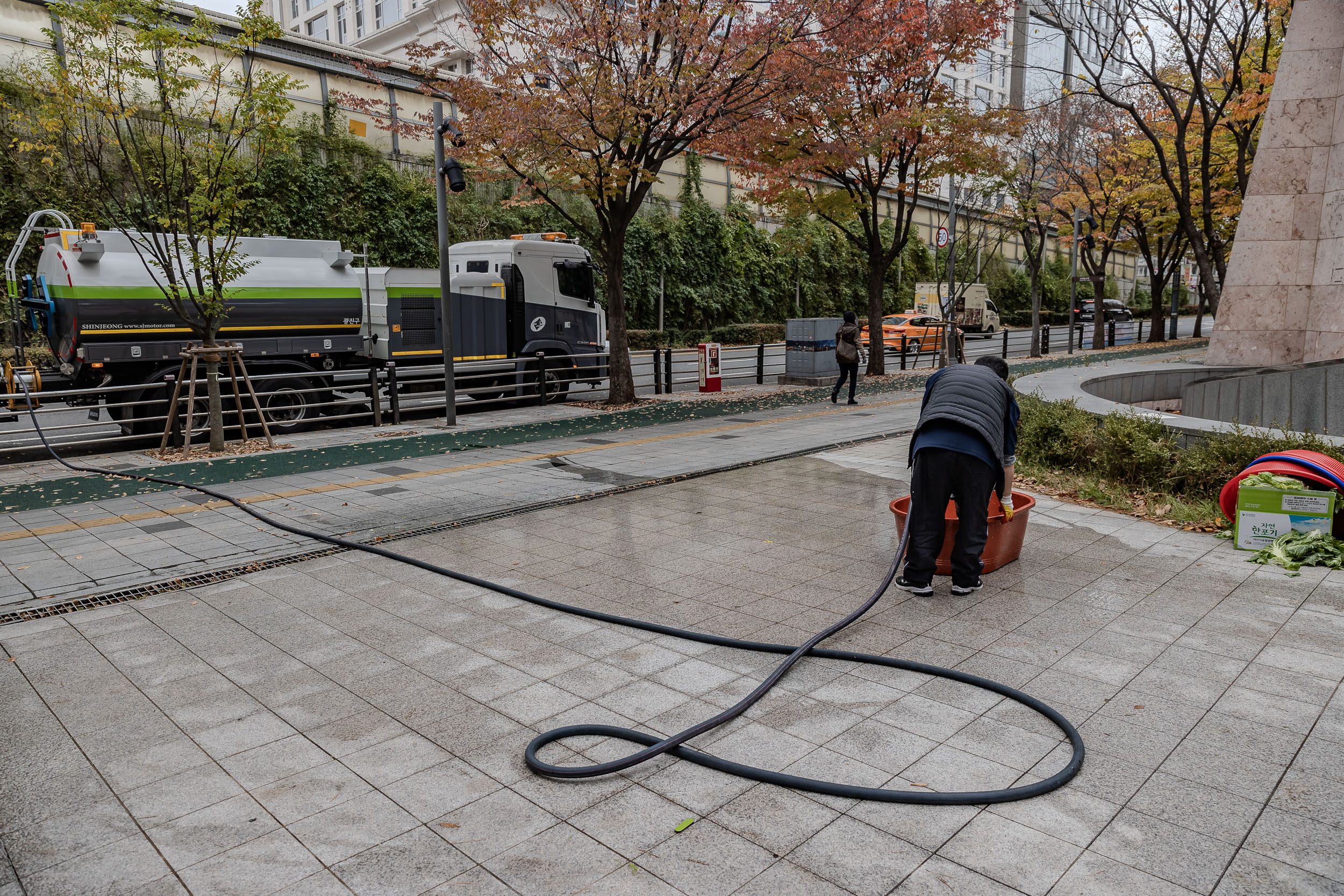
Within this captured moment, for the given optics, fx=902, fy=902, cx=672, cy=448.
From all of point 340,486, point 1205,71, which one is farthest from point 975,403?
point 1205,71

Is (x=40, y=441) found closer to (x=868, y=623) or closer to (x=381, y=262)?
(x=868, y=623)

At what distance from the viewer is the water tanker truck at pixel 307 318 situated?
1262cm

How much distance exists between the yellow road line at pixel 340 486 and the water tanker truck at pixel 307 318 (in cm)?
361

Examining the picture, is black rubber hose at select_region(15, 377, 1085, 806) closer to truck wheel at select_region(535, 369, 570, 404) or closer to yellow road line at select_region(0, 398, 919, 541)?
yellow road line at select_region(0, 398, 919, 541)

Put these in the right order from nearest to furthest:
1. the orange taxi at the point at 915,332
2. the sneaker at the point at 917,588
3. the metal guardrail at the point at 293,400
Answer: the sneaker at the point at 917,588, the metal guardrail at the point at 293,400, the orange taxi at the point at 915,332

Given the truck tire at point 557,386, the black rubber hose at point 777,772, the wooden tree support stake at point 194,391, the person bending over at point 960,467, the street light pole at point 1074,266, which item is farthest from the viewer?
the street light pole at point 1074,266

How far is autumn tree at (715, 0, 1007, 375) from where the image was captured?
17.9 meters

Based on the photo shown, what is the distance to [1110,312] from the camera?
51188mm

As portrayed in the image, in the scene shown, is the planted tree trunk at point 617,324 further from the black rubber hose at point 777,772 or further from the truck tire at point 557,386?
the black rubber hose at point 777,772

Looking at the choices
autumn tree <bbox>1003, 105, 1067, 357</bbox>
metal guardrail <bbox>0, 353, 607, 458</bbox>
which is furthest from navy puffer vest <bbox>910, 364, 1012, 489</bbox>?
autumn tree <bbox>1003, 105, 1067, 357</bbox>

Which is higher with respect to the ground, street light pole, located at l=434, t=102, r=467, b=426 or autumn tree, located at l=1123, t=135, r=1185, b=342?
autumn tree, located at l=1123, t=135, r=1185, b=342

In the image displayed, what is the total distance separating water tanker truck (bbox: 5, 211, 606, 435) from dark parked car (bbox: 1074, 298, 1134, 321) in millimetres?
38823

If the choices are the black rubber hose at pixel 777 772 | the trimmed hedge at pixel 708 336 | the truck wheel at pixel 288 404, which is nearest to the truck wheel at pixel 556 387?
the truck wheel at pixel 288 404

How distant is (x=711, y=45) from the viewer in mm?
14547
